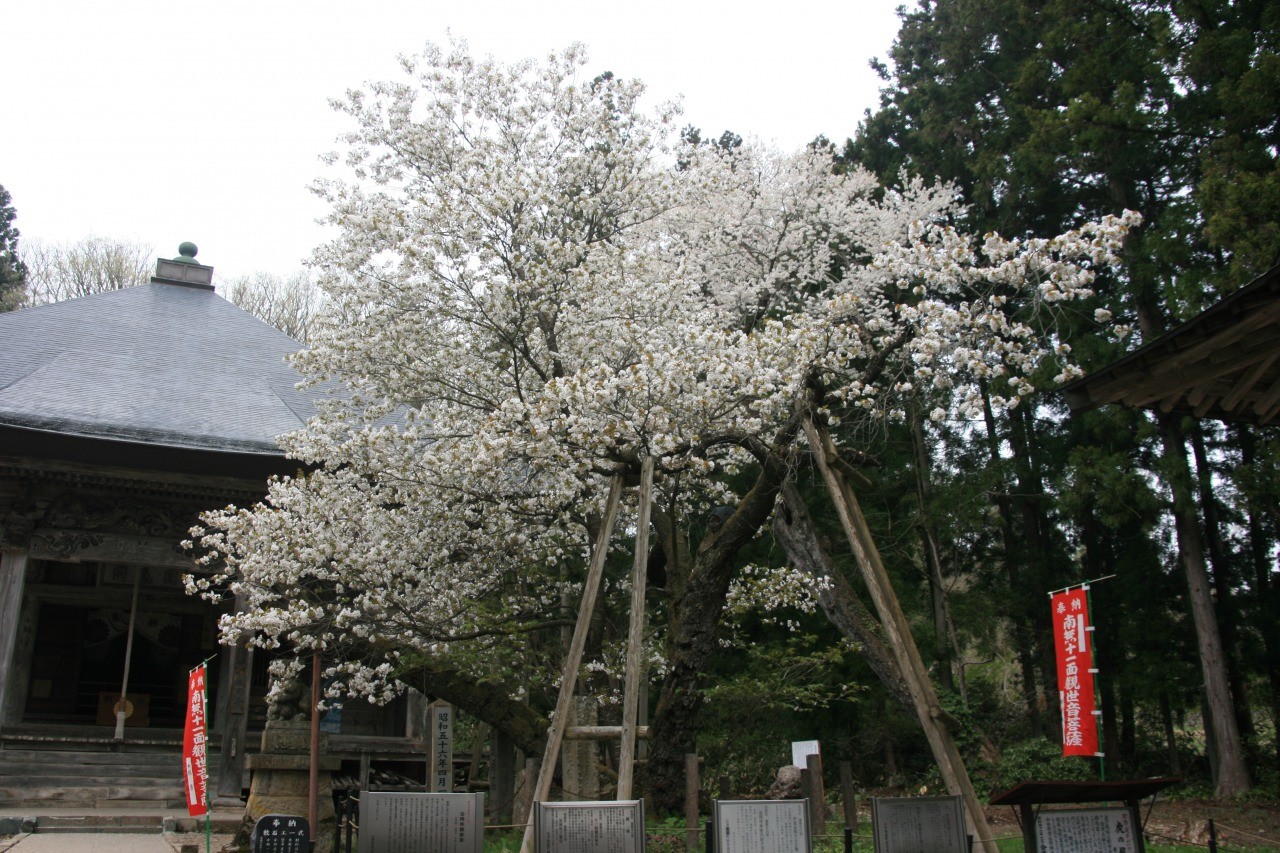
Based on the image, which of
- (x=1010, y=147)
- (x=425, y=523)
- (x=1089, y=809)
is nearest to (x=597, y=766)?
(x=425, y=523)

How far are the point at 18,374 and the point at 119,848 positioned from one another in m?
5.98

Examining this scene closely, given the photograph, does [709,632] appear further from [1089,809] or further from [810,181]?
[810,181]

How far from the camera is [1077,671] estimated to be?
8.81 metres

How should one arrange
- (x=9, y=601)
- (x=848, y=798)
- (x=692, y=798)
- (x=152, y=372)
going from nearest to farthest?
(x=692, y=798) < (x=848, y=798) < (x=9, y=601) < (x=152, y=372)

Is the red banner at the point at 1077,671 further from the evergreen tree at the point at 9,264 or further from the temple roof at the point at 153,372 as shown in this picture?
the evergreen tree at the point at 9,264

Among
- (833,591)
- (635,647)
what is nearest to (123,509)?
(635,647)

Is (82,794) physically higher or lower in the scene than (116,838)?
higher

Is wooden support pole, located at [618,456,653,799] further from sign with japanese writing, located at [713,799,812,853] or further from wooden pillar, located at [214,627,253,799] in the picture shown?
wooden pillar, located at [214,627,253,799]

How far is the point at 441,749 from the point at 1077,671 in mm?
6180

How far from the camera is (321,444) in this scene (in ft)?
30.7

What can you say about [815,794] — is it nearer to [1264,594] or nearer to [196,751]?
[196,751]

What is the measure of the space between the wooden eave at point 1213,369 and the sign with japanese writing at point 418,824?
5.39m

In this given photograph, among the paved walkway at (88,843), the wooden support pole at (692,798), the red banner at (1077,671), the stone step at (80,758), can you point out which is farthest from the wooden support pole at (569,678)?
the stone step at (80,758)

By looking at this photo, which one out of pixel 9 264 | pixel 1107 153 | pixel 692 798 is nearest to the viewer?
pixel 692 798
